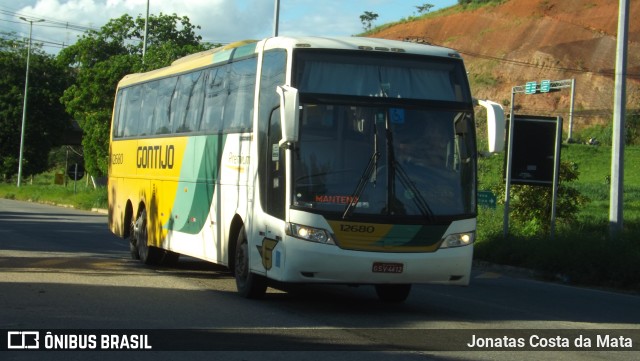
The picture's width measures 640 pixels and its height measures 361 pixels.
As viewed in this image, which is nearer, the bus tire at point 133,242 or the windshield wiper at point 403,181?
the windshield wiper at point 403,181

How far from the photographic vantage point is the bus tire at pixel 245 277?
43.5 feet

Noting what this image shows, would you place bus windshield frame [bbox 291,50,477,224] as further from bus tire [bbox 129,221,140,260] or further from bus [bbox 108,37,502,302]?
bus tire [bbox 129,221,140,260]

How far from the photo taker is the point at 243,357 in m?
9.03

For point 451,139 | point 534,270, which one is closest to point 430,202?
point 451,139

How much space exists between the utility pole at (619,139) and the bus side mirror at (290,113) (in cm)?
1080

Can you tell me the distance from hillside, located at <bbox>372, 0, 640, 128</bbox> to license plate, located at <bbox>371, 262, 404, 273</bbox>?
77247 millimetres

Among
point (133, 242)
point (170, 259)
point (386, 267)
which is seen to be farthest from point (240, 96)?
point (133, 242)

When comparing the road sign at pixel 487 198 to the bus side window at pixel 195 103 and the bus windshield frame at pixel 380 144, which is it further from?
the bus windshield frame at pixel 380 144

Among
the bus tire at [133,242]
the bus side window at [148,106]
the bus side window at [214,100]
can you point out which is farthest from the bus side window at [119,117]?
the bus side window at [214,100]

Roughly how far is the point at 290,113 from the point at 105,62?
50303 mm

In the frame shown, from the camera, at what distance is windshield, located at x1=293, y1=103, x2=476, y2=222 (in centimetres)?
1198

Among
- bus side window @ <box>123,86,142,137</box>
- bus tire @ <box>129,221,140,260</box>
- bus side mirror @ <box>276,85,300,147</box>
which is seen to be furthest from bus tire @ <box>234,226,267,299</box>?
bus side window @ <box>123,86,142,137</box>

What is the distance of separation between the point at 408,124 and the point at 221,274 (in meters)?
6.35

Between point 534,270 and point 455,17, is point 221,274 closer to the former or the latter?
point 534,270
